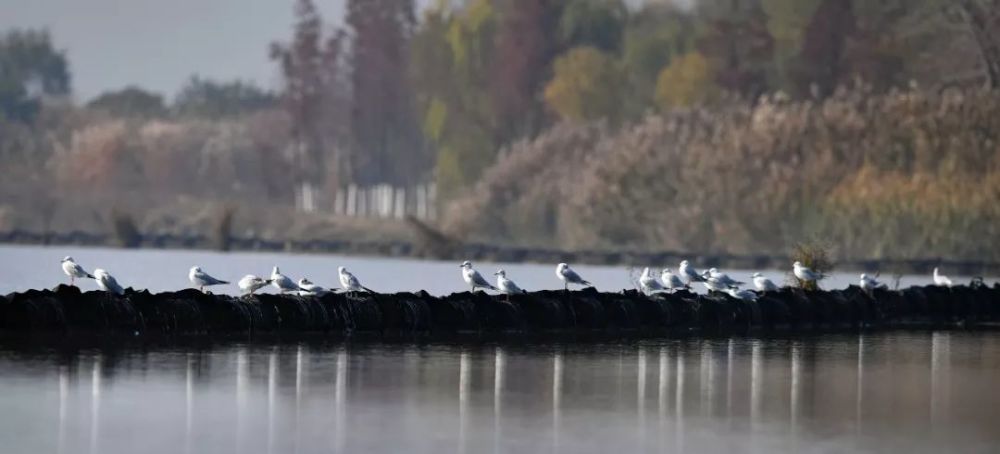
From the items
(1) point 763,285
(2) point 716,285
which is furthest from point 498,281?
(1) point 763,285

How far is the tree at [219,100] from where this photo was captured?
14812 centimetres

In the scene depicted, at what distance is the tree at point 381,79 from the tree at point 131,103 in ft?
62.8

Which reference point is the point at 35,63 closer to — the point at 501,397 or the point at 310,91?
the point at 310,91

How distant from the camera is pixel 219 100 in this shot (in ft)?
517

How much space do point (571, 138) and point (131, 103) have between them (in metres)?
56.3

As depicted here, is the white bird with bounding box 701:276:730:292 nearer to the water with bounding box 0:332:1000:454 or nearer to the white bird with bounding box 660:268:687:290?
the white bird with bounding box 660:268:687:290

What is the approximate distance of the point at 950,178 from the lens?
68625mm

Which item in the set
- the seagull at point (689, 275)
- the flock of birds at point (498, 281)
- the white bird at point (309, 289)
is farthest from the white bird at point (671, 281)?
the white bird at point (309, 289)

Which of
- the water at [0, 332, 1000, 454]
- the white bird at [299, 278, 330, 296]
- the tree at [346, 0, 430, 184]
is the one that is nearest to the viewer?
the water at [0, 332, 1000, 454]

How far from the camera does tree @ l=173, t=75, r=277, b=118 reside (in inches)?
5832

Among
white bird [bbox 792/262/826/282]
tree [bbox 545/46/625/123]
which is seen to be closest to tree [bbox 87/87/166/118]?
tree [bbox 545/46/625/123]

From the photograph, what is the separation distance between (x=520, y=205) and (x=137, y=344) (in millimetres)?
57229

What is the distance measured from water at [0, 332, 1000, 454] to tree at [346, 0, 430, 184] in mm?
85357

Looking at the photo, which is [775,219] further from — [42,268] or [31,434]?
[31,434]
